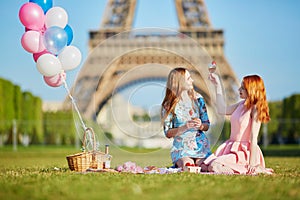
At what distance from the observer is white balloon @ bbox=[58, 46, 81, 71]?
530 centimetres

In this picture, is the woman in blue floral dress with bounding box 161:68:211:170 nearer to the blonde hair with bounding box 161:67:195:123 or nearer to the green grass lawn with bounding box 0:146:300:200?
the blonde hair with bounding box 161:67:195:123

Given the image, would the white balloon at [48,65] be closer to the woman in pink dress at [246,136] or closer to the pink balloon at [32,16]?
the pink balloon at [32,16]

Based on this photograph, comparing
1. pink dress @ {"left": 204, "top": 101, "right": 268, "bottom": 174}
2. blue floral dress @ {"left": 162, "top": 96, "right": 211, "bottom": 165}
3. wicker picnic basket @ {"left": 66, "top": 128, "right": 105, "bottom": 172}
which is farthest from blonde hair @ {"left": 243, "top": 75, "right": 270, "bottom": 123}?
wicker picnic basket @ {"left": 66, "top": 128, "right": 105, "bottom": 172}

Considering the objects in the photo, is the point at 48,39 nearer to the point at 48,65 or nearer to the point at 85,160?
the point at 48,65

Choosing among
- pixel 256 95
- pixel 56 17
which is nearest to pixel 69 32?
pixel 56 17

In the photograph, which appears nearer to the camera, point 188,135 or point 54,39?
point 188,135

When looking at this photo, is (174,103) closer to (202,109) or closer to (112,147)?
(202,109)

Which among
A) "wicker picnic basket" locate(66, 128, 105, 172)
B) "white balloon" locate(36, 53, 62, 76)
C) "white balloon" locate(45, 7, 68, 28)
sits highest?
"white balloon" locate(45, 7, 68, 28)

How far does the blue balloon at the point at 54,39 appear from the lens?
5055 millimetres

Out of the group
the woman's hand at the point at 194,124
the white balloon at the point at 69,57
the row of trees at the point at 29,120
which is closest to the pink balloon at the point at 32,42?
the white balloon at the point at 69,57

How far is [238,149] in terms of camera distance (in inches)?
195

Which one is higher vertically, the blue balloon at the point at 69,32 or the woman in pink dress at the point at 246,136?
the blue balloon at the point at 69,32

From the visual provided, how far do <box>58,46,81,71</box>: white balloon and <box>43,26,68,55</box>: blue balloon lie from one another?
13 cm

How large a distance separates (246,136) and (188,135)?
60 cm
